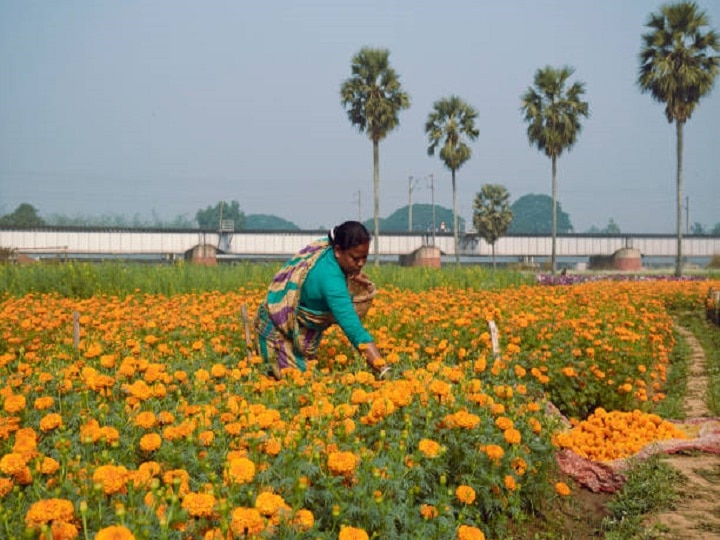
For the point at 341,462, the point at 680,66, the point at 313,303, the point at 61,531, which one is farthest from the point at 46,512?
the point at 680,66

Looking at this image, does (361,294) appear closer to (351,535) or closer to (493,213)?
(351,535)

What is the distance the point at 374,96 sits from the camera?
37250 mm

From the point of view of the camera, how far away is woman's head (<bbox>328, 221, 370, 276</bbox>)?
4441mm

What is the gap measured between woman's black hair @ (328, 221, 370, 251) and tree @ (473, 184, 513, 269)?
55672 millimetres

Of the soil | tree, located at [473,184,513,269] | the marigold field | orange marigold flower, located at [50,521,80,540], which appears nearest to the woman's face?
the marigold field

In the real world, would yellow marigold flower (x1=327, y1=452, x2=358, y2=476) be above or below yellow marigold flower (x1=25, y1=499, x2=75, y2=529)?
below

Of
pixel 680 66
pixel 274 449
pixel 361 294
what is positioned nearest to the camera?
pixel 274 449

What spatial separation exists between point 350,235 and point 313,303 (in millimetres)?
654

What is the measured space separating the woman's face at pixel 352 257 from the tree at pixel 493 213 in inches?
2189

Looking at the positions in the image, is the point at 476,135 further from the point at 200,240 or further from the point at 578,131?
the point at 200,240

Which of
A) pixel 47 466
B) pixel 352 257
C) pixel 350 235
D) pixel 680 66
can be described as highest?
pixel 680 66

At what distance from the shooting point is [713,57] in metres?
30.1

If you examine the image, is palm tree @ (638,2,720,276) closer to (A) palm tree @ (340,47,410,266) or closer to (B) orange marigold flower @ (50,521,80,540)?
(A) palm tree @ (340,47,410,266)

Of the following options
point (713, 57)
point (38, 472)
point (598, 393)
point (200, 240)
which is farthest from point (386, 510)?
point (200, 240)
